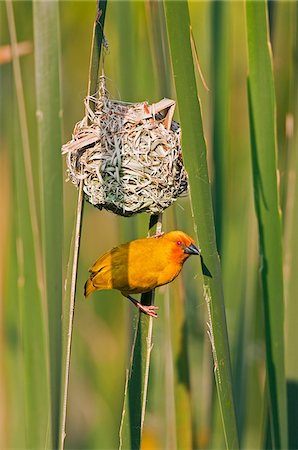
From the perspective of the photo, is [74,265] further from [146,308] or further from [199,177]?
[146,308]

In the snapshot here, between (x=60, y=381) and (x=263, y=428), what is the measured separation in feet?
3.36

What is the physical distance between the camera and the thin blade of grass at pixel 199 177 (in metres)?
1.37

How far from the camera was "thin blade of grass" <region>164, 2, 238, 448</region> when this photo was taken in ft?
4.50

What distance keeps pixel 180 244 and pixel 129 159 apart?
302mm

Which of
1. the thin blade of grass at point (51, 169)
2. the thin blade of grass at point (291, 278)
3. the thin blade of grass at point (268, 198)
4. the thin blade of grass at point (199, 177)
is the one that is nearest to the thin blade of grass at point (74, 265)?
the thin blade of grass at point (51, 169)

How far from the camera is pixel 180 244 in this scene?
6.59 feet

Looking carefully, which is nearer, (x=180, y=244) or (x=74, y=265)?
(x=74, y=265)

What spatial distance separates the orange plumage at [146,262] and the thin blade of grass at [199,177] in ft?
1.68

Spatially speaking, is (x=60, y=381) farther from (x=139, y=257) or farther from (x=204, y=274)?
(x=139, y=257)

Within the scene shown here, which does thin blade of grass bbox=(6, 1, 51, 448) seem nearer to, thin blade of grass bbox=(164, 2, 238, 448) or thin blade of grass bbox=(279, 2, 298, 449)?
thin blade of grass bbox=(164, 2, 238, 448)

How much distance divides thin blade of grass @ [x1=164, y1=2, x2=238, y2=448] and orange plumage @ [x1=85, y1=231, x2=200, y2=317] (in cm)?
51

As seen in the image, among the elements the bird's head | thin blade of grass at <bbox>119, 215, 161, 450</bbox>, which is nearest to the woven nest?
the bird's head

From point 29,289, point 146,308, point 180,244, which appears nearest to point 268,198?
point 180,244

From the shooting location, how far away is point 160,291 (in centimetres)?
248
